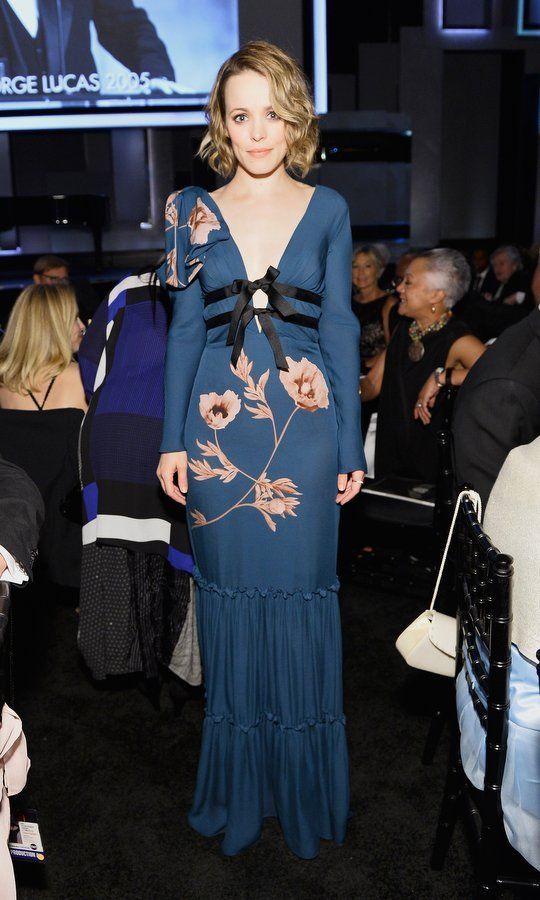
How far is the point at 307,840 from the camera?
2.00 meters

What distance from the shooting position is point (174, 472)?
1.90m

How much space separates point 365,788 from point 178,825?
516 millimetres

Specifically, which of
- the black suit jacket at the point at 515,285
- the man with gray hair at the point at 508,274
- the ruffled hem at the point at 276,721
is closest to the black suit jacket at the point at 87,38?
the man with gray hair at the point at 508,274

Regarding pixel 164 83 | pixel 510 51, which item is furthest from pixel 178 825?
pixel 510 51

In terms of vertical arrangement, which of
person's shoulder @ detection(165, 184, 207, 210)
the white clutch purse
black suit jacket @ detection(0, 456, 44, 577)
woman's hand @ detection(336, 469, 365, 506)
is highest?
person's shoulder @ detection(165, 184, 207, 210)

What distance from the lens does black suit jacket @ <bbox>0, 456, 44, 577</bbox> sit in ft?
4.14

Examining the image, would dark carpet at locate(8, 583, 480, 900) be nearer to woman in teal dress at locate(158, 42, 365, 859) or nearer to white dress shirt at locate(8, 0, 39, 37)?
woman in teal dress at locate(158, 42, 365, 859)

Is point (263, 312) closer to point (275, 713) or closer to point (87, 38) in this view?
point (275, 713)

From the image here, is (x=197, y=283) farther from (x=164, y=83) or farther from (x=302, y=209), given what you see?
(x=164, y=83)

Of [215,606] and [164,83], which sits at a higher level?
[164,83]

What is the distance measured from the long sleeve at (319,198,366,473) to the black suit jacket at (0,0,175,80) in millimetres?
5854

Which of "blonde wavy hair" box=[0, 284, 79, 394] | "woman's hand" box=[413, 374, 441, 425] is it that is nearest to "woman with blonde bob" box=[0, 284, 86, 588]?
"blonde wavy hair" box=[0, 284, 79, 394]

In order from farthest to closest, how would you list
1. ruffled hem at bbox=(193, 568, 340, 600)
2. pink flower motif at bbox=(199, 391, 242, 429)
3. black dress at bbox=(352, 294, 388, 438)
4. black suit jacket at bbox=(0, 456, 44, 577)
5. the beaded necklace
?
black dress at bbox=(352, 294, 388, 438)
the beaded necklace
ruffled hem at bbox=(193, 568, 340, 600)
pink flower motif at bbox=(199, 391, 242, 429)
black suit jacket at bbox=(0, 456, 44, 577)

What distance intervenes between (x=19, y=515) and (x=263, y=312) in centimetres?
70
